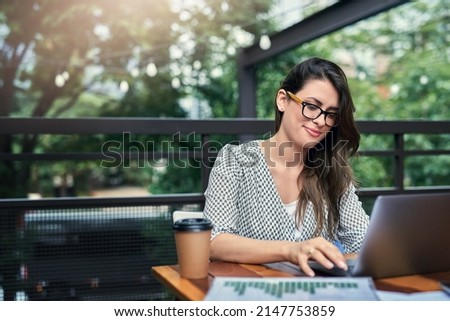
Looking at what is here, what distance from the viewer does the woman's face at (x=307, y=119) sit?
172 cm

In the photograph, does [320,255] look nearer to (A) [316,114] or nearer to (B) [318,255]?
(B) [318,255]

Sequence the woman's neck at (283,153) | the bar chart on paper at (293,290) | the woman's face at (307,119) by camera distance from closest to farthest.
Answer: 1. the bar chart on paper at (293,290)
2. the woman's face at (307,119)
3. the woman's neck at (283,153)

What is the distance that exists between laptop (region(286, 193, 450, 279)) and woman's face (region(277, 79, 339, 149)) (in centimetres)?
57

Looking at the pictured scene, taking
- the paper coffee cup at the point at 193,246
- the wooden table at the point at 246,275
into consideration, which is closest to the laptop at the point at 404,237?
the wooden table at the point at 246,275

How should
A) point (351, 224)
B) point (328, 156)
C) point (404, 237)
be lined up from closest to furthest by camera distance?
point (404, 237) < point (351, 224) < point (328, 156)

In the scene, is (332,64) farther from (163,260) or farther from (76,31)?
(76,31)

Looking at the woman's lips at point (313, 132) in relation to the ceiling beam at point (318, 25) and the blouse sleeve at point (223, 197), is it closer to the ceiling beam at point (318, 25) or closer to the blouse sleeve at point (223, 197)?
the blouse sleeve at point (223, 197)

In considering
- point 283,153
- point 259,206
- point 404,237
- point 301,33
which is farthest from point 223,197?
point 301,33

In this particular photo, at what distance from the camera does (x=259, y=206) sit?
174 centimetres

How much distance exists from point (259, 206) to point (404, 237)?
63 centimetres

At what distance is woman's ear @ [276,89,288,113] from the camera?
185 centimetres

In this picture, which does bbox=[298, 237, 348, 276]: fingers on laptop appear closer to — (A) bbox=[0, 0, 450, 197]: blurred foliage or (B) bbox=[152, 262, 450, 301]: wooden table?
(B) bbox=[152, 262, 450, 301]: wooden table

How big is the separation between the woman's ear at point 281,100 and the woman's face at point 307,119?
6 centimetres

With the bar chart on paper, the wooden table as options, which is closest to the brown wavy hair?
the wooden table
